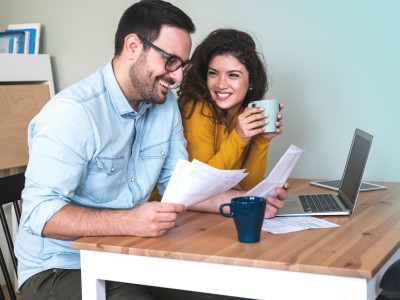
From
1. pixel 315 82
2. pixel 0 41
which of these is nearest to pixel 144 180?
pixel 315 82

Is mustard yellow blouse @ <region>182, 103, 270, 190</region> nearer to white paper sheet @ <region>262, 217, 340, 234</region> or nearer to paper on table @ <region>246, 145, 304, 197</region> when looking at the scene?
paper on table @ <region>246, 145, 304, 197</region>

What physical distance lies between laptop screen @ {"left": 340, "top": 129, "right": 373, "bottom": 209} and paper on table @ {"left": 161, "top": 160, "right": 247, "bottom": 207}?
41 cm

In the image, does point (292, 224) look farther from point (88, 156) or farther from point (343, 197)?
point (88, 156)

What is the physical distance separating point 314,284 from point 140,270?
392 mm

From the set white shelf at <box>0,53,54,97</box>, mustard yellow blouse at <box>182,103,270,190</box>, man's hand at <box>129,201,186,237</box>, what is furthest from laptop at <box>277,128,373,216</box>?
white shelf at <box>0,53,54,97</box>

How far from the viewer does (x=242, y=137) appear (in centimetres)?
191

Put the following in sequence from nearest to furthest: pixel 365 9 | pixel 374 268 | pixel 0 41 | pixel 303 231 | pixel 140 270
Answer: pixel 374 268 → pixel 140 270 → pixel 303 231 → pixel 365 9 → pixel 0 41

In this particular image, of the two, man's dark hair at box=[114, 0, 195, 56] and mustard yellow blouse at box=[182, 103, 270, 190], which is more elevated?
man's dark hair at box=[114, 0, 195, 56]

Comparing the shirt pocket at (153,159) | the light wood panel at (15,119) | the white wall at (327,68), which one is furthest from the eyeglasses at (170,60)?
the light wood panel at (15,119)

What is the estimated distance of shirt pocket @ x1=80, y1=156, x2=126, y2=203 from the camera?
1573 millimetres

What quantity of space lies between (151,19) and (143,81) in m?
0.17

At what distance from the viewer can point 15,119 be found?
2811 mm

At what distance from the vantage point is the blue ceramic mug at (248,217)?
1.30 meters

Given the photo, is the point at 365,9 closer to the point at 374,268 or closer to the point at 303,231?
the point at 303,231
